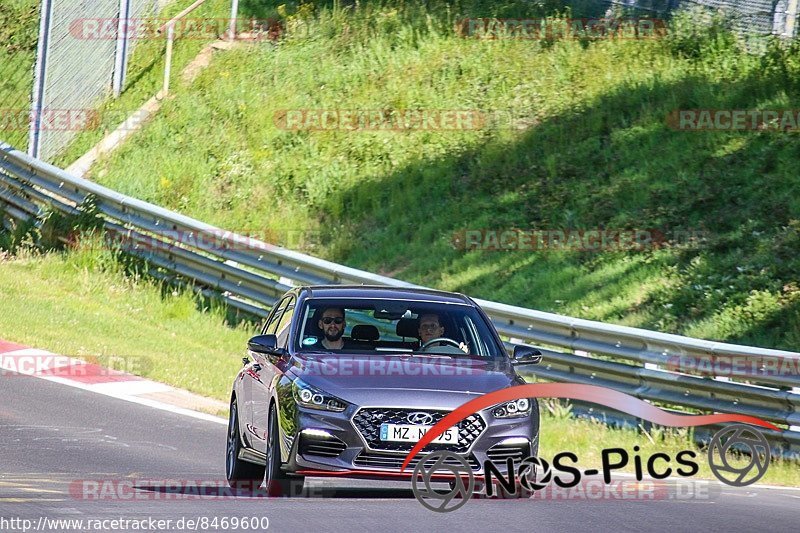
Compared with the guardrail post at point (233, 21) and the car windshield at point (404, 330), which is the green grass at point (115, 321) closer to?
the car windshield at point (404, 330)

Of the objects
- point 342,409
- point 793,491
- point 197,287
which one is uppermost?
point 342,409

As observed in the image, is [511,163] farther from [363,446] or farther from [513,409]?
[363,446]

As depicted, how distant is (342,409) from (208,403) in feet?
21.7

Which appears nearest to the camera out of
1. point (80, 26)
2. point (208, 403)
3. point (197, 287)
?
point (208, 403)

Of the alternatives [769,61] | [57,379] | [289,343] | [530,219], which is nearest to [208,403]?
[57,379]

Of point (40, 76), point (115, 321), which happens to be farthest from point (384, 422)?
point (40, 76)

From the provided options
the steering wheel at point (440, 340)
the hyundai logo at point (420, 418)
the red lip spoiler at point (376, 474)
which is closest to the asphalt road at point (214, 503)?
the red lip spoiler at point (376, 474)

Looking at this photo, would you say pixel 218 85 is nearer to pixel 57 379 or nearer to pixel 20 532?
pixel 57 379

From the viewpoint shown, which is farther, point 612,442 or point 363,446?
point 612,442

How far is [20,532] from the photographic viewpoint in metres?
8.03

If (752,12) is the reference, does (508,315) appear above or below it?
below

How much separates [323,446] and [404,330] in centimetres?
171

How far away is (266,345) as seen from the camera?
994 centimetres

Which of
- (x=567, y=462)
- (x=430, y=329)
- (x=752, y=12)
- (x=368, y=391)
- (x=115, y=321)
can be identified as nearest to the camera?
(x=368, y=391)
